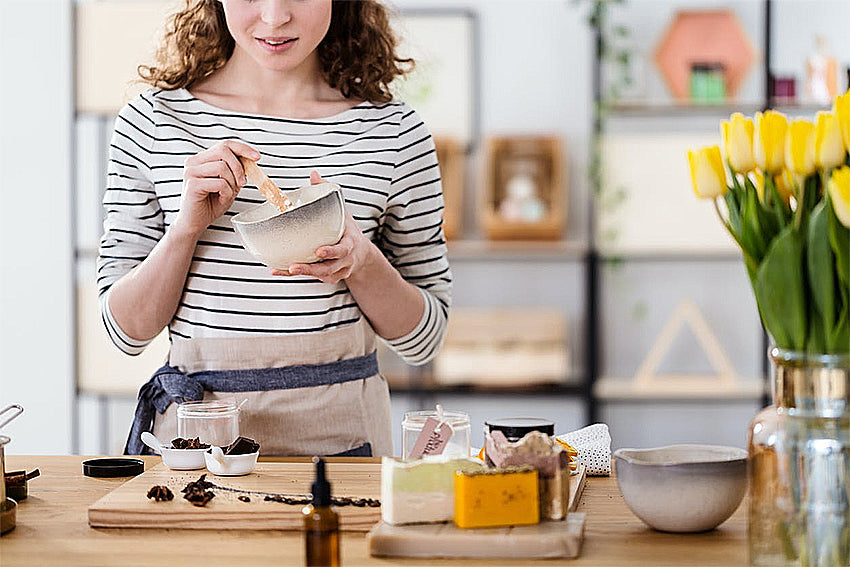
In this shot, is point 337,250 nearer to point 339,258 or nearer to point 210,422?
point 339,258

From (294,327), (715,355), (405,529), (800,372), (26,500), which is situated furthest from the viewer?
(715,355)

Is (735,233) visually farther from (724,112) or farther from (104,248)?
(724,112)

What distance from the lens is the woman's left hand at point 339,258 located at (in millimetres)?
1502

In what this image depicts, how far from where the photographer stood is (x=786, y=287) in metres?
1.01

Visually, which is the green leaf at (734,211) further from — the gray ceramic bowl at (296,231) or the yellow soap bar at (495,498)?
the gray ceramic bowl at (296,231)

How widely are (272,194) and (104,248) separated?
15.2 inches

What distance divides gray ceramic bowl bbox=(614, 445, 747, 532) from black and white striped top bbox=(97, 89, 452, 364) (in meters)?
0.66

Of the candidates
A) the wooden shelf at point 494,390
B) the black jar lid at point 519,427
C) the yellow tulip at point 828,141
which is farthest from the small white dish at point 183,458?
the wooden shelf at point 494,390

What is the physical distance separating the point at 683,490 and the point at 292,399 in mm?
676

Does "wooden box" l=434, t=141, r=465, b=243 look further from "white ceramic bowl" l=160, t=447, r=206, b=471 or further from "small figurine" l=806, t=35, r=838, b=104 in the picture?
"white ceramic bowl" l=160, t=447, r=206, b=471

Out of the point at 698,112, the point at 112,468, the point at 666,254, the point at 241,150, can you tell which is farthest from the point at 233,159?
the point at 698,112

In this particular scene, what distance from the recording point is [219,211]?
163 cm

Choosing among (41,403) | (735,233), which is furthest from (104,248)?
(41,403)

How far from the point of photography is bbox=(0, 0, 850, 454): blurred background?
12.6ft
